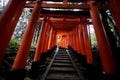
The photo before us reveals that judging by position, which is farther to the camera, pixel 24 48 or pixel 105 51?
pixel 24 48

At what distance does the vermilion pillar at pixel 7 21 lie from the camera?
225 cm

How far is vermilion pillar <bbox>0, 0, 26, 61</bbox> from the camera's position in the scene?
225 centimetres

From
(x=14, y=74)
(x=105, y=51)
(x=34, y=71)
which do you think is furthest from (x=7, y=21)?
(x=34, y=71)

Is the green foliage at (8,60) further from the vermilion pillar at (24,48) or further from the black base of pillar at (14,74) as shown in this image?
the black base of pillar at (14,74)

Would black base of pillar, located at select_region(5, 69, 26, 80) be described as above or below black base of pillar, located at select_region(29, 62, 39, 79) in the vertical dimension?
above

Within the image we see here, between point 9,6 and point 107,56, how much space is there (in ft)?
8.12

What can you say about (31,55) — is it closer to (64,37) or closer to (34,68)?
(34,68)

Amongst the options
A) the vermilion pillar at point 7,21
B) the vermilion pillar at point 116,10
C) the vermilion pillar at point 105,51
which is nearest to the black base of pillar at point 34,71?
the vermilion pillar at point 105,51

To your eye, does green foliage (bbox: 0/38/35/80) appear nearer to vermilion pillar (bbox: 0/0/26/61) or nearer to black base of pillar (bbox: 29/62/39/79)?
black base of pillar (bbox: 29/62/39/79)

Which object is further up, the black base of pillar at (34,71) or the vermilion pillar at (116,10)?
the vermilion pillar at (116,10)

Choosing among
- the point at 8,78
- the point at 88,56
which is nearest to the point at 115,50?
the point at 88,56

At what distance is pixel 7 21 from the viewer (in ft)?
7.64

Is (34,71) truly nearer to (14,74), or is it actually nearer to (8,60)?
(14,74)

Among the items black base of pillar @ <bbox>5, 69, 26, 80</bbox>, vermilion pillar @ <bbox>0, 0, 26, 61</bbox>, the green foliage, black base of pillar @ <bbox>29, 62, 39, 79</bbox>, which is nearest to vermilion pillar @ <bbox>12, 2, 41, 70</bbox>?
black base of pillar @ <bbox>5, 69, 26, 80</bbox>
